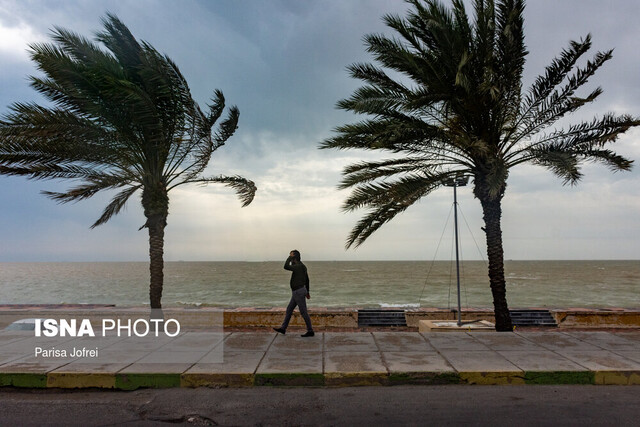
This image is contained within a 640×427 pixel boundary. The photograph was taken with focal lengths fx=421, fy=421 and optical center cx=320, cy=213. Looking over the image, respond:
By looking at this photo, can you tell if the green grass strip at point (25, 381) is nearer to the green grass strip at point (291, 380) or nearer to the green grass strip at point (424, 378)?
the green grass strip at point (291, 380)

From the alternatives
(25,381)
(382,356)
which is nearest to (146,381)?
(25,381)

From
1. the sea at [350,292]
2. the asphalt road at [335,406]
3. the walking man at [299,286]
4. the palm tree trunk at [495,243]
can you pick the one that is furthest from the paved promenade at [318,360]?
the sea at [350,292]

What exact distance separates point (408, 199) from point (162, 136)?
6169 mm

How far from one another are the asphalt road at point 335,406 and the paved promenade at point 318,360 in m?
0.21

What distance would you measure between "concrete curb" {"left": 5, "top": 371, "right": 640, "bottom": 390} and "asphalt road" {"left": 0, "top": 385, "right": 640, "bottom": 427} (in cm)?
16

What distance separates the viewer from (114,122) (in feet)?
33.0

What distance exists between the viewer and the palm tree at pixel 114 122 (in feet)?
30.9

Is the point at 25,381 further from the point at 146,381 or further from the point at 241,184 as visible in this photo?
the point at 241,184

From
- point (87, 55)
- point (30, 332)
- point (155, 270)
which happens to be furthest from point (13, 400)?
point (87, 55)

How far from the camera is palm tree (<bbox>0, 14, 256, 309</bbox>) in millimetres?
9414

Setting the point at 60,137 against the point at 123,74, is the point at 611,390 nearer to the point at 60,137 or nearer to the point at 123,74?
the point at 123,74

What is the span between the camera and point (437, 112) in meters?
10.4

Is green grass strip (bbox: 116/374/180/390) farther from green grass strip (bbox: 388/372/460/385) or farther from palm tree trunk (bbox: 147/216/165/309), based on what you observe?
palm tree trunk (bbox: 147/216/165/309)

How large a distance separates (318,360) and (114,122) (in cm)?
741
